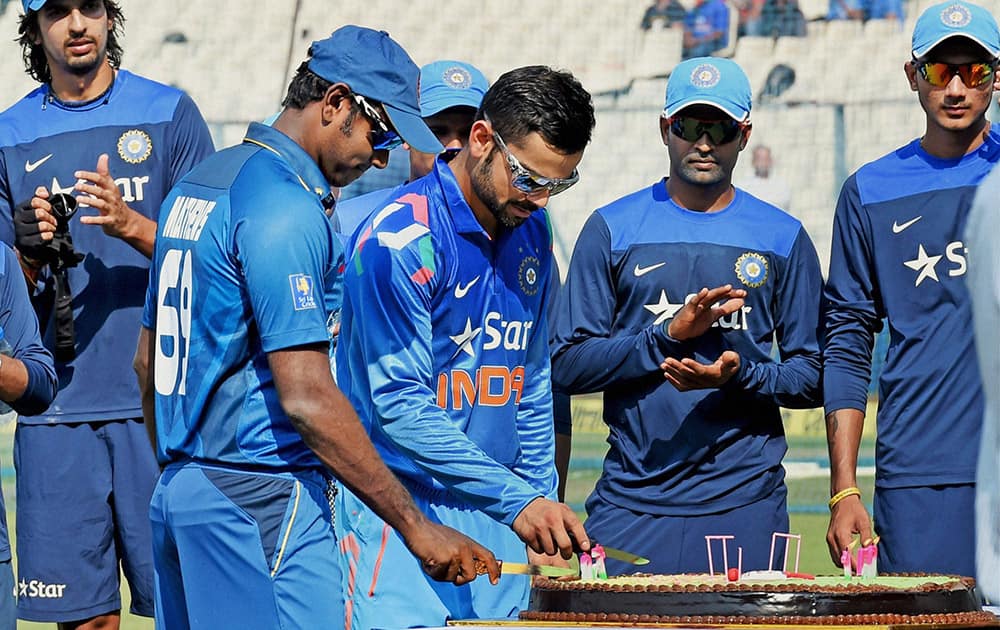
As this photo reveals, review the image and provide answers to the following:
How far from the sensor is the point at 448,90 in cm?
586

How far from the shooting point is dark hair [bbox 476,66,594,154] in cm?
409

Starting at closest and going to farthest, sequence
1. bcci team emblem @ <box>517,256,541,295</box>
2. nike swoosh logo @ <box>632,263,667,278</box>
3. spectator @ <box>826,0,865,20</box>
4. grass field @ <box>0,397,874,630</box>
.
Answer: bcci team emblem @ <box>517,256,541,295</box>
nike swoosh logo @ <box>632,263,667,278</box>
grass field @ <box>0,397,874,630</box>
spectator @ <box>826,0,865,20</box>

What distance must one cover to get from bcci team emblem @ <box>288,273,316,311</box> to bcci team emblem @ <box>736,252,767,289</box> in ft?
6.42

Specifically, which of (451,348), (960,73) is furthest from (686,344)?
(451,348)

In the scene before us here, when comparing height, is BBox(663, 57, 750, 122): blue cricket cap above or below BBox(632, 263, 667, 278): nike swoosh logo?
above

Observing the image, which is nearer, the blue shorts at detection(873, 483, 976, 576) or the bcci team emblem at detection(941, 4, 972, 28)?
the blue shorts at detection(873, 483, 976, 576)

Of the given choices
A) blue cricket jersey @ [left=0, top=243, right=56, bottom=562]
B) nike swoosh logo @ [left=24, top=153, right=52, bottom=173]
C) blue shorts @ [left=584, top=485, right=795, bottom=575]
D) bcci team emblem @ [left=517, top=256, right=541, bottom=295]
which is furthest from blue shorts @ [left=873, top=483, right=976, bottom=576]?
nike swoosh logo @ [left=24, top=153, right=52, bottom=173]

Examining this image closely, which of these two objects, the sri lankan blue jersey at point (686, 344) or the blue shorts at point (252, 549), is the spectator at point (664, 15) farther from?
the blue shorts at point (252, 549)

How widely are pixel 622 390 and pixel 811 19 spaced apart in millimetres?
7012

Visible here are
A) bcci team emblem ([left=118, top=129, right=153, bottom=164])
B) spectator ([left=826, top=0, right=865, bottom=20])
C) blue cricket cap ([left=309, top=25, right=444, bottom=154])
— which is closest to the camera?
blue cricket cap ([left=309, top=25, right=444, bottom=154])

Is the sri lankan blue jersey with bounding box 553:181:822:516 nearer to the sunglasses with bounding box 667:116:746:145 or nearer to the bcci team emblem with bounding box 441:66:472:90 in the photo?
the sunglasses with bounding box 667:116:746:145

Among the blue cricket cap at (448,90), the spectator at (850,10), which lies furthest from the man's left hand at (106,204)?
the spectator at (850,10)

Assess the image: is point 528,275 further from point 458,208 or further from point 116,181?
point 116,181

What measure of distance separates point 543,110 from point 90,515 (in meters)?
2.33
